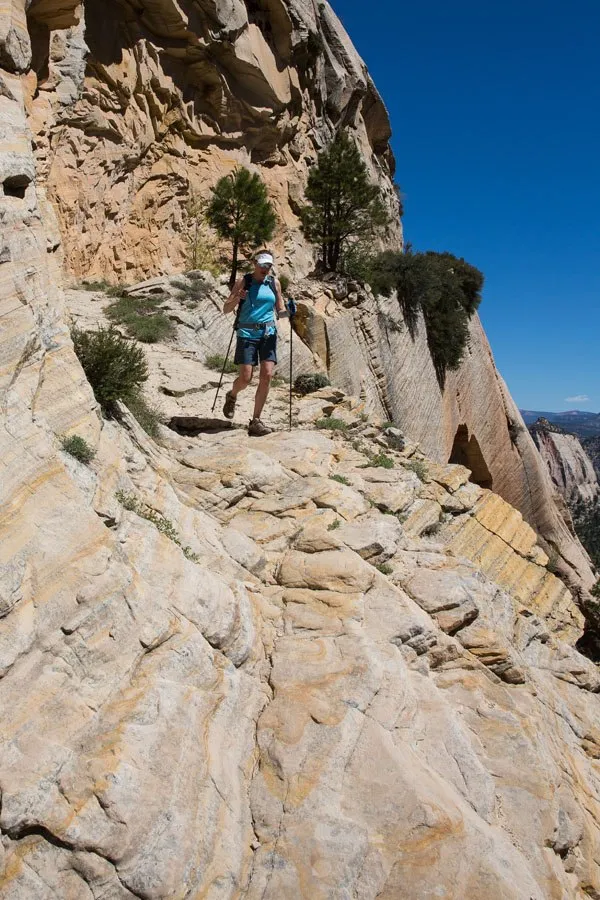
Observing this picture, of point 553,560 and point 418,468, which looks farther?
point 553,560

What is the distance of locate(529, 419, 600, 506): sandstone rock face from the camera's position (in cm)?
A: 9475

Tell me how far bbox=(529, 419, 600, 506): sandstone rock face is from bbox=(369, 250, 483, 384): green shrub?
74.9 meters

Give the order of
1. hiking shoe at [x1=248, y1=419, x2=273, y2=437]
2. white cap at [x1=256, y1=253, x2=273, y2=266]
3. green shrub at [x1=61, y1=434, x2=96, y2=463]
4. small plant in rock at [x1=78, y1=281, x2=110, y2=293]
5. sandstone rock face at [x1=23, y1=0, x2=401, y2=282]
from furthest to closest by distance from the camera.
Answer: sandstone rock face at [x1=23, y1=0, x2=401, y2=282]
small plant in rock at [x1=78, y1=281, x2=110, y2=293]
hiking shoe at [x1=248, y1=419, x2=273, y2=437]
white cap at [x1=256, y1=253, x2=273, y2=266]
green shrub at [x1=61, y1=434, x2=96, y2=463]

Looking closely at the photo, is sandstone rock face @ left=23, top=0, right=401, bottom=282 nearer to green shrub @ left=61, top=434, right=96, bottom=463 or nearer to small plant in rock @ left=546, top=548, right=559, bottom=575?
green shrub @ left=61, top=434, right=96, bottom=463

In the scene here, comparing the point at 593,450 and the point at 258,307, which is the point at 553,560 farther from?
the point at 593,450

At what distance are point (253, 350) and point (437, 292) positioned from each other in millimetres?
15754

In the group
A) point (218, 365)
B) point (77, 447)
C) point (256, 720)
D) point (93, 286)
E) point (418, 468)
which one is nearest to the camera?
point (256, 720)

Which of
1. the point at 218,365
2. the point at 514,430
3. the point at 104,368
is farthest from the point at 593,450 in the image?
the point at 104,368

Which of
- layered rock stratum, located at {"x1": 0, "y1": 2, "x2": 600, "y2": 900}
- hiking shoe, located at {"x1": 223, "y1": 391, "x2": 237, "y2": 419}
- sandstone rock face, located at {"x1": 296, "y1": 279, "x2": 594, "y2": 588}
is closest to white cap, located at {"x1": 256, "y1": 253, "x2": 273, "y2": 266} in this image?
hiking shoe, located at {"x1": 223, "y1": 391, "x2": 237, "y2": 419}

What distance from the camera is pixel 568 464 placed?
97.7m

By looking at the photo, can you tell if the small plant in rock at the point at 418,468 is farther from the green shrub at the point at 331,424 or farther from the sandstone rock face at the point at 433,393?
the sandstone rock face at the point at 433,393

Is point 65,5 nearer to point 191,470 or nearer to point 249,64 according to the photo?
point 191,470

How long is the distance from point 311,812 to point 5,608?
6.62ft

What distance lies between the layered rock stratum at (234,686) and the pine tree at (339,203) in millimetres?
15378
